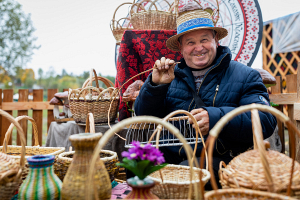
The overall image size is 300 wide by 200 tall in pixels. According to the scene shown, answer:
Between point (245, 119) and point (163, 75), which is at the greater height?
point (163, 75)

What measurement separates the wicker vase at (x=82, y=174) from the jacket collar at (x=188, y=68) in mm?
834

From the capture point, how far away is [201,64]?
54.9 inches

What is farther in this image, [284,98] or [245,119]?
[284,98]

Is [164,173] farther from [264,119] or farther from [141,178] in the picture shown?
[264,119]

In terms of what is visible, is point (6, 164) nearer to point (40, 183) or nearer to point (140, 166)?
point (40, 183)

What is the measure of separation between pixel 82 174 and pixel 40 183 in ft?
0.43

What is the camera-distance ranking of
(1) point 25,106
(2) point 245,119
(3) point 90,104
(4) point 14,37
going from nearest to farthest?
1. (2) point 245,119
2. (3) point 90,104
3. (1) point 25,106
4. (4) point 14,37

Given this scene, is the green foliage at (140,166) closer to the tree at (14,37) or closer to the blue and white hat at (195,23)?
the blue and white hat at (195,23)

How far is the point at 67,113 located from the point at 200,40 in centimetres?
162

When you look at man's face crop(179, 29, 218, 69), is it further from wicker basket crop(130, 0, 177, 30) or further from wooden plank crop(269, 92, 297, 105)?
wooden plank crop(269, 92, 297, 105)

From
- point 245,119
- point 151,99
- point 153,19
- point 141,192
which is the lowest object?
point 141,192

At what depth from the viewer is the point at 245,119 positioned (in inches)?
43.6

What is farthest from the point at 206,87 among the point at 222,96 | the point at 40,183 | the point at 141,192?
the point at 40,183

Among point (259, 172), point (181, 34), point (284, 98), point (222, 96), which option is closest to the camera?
point (259, 172)
